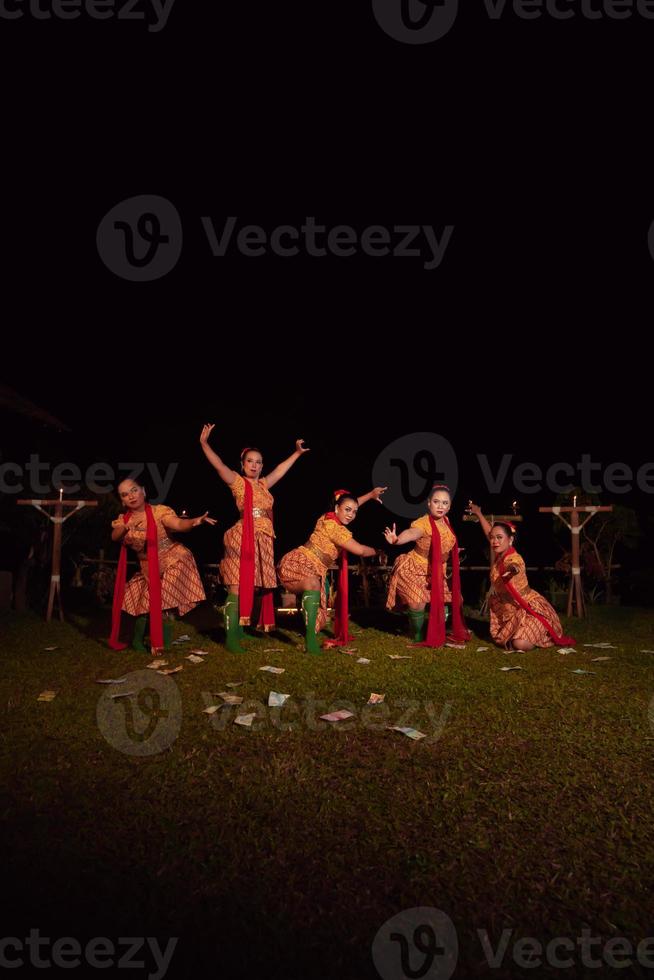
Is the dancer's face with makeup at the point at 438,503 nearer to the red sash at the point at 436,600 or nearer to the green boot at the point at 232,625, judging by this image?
the red sash at the point at 436,600

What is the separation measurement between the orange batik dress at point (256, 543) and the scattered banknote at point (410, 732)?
3.63 meters

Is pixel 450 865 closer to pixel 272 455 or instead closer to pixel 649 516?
pixel 272 455

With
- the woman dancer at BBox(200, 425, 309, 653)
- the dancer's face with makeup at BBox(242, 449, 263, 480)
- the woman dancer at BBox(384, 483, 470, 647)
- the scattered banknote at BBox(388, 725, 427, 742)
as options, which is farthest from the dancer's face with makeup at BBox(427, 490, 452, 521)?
the scattered banknote at BBox(388, 725, 427, 742)

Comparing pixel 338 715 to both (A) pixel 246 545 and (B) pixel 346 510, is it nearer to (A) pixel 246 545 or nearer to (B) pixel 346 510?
(A) pixel 246 545

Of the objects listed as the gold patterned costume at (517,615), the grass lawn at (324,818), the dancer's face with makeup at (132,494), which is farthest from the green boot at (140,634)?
the gold patterned costume at (517,615)

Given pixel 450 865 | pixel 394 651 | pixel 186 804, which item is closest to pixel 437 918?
pixel 450 865

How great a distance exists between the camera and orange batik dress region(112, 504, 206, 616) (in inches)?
306

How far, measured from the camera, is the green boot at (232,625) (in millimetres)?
7785

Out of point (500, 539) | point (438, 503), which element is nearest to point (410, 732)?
point (438, 503)

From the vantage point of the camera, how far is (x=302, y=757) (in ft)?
13.4

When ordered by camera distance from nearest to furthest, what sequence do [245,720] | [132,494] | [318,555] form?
1. [245,720]
2. [132,494]
3. [318,555]

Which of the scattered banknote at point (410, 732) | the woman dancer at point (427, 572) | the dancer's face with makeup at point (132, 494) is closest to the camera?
the scattered banknote at point (410, 732)

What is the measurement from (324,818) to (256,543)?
5.01m

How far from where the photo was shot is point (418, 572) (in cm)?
850
